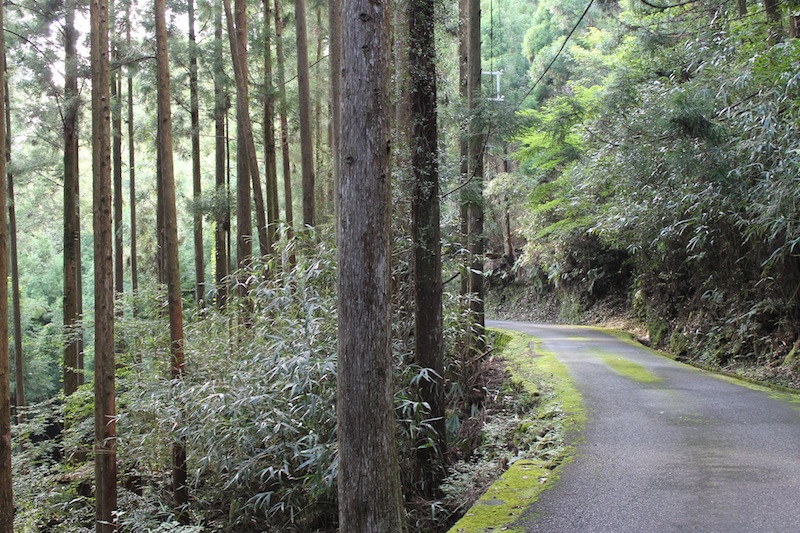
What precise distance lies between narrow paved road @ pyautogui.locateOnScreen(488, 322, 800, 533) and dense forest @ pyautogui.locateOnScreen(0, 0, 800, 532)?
1.17m

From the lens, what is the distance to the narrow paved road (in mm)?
4145

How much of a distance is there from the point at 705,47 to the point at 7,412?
11902 millimetres

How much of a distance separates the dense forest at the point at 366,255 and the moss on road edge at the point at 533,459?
0.54 m

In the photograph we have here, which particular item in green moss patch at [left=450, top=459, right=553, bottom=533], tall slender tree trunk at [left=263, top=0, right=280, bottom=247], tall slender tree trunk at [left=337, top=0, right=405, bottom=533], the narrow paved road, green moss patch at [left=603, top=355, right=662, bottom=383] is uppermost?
tall slender tree trunk at [left=263, top=0, right=280, bottom=247]

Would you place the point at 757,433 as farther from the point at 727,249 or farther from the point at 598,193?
the point at 598,193

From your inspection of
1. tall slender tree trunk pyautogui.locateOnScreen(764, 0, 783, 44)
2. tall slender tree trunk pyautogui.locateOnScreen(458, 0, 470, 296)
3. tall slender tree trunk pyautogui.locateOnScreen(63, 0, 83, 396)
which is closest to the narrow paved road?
tall slender tree trunk pyautogui.locateOnScreen(458, 0, 470, 296)

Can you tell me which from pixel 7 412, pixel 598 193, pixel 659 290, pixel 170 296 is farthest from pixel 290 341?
pixel 598 193

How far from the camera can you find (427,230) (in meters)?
6.85

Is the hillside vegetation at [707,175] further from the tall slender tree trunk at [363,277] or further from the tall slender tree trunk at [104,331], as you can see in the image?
the tall slender tree trunk at [104,331]

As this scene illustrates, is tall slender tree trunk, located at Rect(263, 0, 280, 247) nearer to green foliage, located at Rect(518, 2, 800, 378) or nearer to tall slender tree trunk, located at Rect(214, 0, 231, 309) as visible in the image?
tall slender tree trunk, located at Rect(214, 0, 231, 309)

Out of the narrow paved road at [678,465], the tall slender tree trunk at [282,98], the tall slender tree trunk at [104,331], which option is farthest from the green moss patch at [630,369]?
the tall slender tree trunk at [282,98]

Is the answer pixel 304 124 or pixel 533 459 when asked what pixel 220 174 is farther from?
pixel 533 459

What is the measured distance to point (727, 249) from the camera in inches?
408

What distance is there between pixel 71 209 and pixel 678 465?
14.3m
